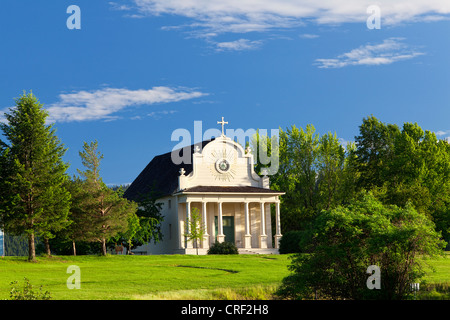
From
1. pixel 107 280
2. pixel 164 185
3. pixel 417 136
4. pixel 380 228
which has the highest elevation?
pixel 417 136

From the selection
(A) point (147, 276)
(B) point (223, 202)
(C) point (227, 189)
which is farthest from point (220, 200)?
(A) point (147, 276)

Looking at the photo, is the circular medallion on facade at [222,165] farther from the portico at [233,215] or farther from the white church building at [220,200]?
the portico at [233,215]

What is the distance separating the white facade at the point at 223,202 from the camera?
5303 centimetres

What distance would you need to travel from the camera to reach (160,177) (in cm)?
6112

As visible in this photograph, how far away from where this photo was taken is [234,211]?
185 feet

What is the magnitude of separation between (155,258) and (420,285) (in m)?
24.1

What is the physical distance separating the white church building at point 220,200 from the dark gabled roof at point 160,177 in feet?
0.52

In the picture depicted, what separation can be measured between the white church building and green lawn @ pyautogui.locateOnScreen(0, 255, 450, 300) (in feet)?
35.7

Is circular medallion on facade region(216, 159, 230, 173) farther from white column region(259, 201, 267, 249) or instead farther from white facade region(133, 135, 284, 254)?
white column region(259, 201, 267, 249)

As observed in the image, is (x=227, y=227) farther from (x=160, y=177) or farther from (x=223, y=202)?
(x=160, y=177)

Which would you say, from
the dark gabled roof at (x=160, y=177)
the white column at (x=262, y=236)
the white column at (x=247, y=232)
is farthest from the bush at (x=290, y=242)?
the dark gabled roof at (x=160, y=177)

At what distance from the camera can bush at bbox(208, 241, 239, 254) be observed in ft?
162
